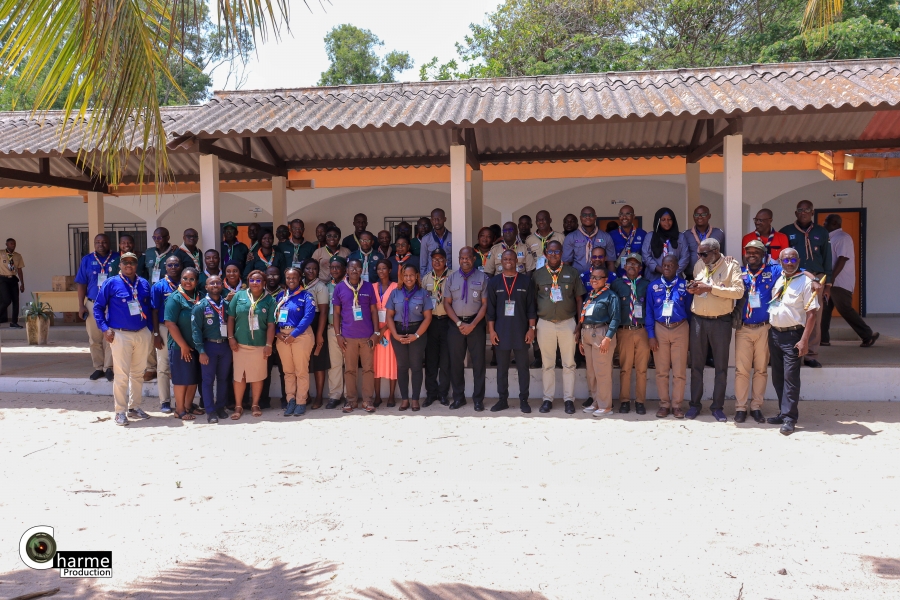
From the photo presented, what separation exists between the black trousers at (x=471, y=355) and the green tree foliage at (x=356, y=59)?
25531mm

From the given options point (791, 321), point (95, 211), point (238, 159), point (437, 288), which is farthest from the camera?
point (95, 211)

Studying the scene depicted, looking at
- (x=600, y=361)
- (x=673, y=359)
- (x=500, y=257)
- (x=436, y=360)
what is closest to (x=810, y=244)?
(x=673, y=359)

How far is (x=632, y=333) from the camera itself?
691 centimetres

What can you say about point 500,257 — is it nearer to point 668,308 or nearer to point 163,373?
point 668,308

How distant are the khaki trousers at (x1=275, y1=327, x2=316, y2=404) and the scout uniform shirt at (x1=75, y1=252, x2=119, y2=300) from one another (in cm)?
267

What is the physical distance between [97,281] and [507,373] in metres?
4.98

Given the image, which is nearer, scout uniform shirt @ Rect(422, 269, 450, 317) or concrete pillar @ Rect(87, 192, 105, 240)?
scout uniform shirt @ Rect(422, 269, 450, 317)

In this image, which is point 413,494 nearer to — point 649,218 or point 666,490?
point 666,490

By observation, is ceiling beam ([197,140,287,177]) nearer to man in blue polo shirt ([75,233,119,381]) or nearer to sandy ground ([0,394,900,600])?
man in blue polo shirt ([75,233,119,381])

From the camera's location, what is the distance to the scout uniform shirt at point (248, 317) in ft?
22.8

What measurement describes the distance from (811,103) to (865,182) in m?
7.47

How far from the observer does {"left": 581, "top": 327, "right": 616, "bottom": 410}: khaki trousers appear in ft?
22.5

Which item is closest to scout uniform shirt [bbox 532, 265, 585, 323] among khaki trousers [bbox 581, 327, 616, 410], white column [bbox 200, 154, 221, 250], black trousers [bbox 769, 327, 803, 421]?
khaki trousers [bbox 581, 327, 616, 410]

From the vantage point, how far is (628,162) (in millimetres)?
12547
